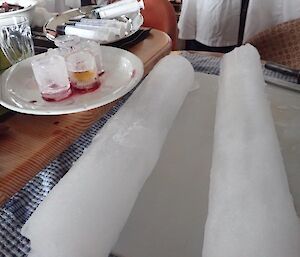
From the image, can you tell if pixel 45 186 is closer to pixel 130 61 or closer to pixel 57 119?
pixel 57 119

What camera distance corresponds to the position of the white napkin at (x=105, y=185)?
342 millimetres

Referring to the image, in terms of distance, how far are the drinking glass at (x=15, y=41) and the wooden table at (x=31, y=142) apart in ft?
0.59

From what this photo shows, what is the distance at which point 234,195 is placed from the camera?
38cm

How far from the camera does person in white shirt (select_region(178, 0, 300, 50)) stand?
132 cm

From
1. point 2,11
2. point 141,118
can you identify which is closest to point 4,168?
point 141,118

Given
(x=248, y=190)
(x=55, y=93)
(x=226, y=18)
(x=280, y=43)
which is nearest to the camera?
(x=248, y=190)

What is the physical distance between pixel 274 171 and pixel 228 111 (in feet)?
0.48

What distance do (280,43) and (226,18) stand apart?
1.49ft

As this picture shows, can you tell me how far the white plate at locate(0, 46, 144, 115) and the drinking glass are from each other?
5 cm

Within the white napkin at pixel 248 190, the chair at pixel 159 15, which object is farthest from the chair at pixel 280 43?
the white napkin at pixel 248 190

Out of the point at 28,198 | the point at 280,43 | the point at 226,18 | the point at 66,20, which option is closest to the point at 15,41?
the point at 66,20

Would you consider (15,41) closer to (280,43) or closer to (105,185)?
(105,185)

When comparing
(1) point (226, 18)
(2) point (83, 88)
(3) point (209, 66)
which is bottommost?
(1) point (226, 18)

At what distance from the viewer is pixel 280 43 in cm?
99
